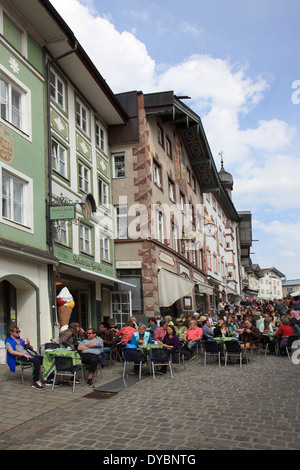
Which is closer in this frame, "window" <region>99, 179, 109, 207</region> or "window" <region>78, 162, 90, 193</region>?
"window" <region>78, 162, 90, 193</region>

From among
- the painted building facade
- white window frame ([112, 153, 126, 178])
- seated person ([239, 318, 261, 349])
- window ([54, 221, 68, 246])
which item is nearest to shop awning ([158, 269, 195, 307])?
the painted building facade

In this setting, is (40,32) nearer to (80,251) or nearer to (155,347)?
(80,251)

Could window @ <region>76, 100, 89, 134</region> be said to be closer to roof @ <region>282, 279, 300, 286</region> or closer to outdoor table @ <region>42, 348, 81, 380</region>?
outdoor table @ <region>42, 348, 81, 380</region>

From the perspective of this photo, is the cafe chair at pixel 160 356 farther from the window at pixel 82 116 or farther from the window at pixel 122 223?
the window at pixel 122 223

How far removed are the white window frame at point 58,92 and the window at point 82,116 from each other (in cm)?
141

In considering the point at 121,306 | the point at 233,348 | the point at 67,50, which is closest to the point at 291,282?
the point at 121,306

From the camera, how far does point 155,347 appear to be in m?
11.5

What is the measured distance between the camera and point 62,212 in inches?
560

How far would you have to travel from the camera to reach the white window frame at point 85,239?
18.0 metres

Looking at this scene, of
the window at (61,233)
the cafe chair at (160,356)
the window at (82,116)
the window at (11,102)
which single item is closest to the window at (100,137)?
the window at (82,116)

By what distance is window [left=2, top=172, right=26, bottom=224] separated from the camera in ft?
42.0

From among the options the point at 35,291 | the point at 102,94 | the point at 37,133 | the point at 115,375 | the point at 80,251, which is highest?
the point at 102,94

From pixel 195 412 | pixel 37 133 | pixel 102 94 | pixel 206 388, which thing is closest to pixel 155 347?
pixel 206 388
